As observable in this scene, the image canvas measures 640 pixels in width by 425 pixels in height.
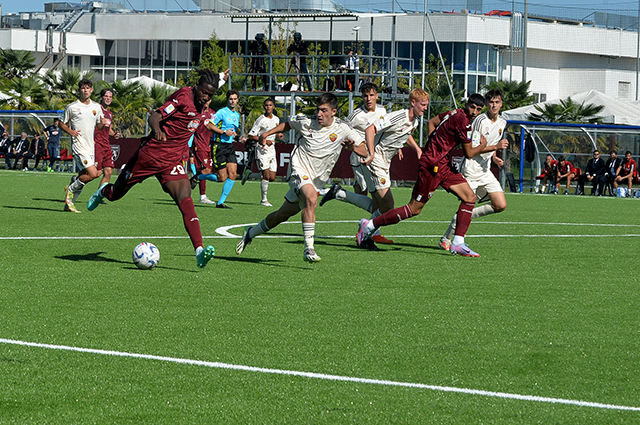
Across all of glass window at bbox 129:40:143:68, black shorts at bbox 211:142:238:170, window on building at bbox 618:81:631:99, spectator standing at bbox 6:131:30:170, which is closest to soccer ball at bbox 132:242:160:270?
black shorts at bbox 211:142:238:170

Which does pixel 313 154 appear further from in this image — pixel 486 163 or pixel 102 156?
pixel 102 156

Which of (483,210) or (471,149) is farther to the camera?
(483,210)

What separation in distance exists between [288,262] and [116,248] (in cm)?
230

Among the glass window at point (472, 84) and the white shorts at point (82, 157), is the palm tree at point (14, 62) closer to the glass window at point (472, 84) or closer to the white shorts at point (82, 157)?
the glass window at point (472, 84)

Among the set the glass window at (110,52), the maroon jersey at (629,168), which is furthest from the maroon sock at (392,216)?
the glass window at (110,52)

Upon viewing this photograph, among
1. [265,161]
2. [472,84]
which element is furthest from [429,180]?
[472,84]

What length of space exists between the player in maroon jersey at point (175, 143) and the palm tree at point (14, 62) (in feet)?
160

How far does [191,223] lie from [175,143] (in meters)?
0.95

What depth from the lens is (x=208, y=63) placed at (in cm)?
6400

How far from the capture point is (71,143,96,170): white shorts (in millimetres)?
16438

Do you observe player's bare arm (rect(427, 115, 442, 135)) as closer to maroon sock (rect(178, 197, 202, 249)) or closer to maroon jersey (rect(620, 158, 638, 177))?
maroon sock (rect(178, 197, 202, 249))

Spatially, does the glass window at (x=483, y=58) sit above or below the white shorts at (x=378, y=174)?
above

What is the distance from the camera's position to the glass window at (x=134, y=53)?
3130 inches

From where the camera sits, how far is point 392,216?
38.6ft
